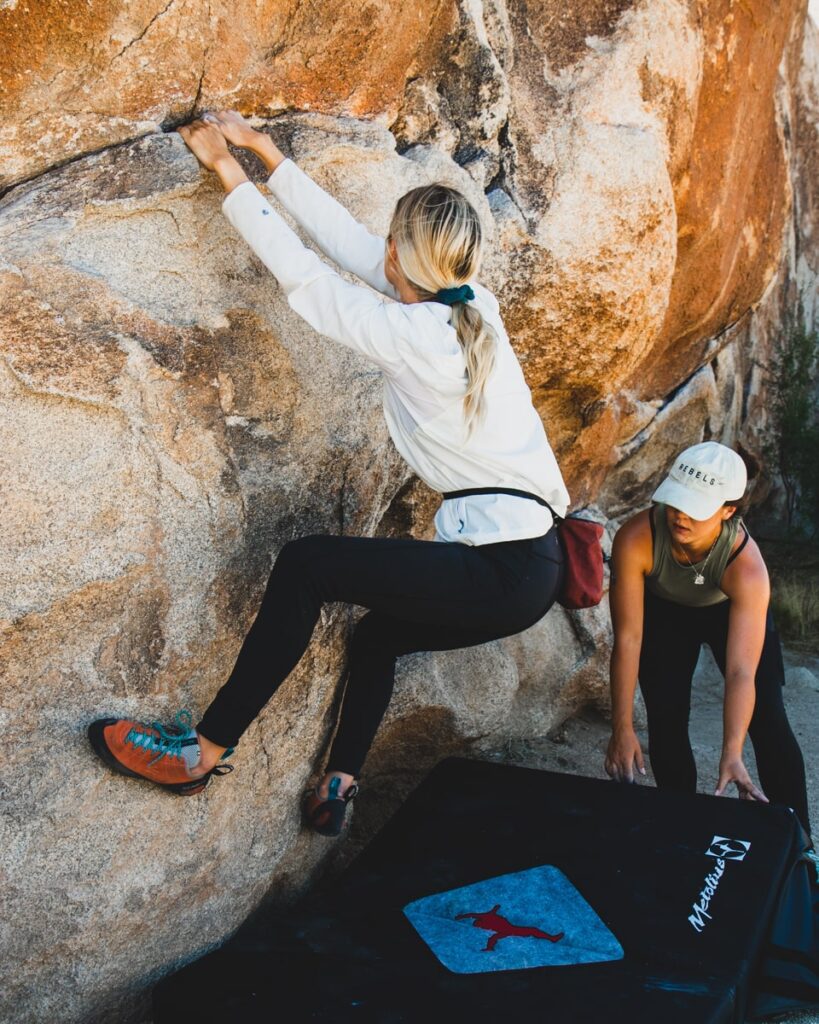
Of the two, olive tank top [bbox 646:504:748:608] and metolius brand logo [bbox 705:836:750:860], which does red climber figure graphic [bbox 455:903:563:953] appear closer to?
metolius brand logo [bbox 705:836:750:860]

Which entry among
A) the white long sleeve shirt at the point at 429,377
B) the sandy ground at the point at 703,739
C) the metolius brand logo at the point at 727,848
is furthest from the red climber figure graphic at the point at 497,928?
the sandy ground at the point at 703,739

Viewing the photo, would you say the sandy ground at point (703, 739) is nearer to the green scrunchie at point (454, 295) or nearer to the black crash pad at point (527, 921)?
the black crash pad at point (527, 921)

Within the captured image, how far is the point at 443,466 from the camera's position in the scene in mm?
2775

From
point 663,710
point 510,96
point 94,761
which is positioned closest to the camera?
point 94,761

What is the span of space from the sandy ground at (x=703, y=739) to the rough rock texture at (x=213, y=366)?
0.31m

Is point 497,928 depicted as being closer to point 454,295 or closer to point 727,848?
point 727,848

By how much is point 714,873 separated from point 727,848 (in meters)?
0.11

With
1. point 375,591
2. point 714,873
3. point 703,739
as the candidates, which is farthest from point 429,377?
point 703,739

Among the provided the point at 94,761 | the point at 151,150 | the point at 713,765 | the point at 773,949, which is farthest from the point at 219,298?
the point at 713,765

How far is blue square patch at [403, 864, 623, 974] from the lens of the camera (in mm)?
2592

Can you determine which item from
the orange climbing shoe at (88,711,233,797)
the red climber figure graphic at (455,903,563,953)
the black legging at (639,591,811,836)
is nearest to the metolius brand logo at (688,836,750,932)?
the red climber figure graphic at (455,903,563,953)

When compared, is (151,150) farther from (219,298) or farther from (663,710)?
(663,710)

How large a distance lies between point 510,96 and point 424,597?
6.55ft

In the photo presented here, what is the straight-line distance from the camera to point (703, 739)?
492 cm
